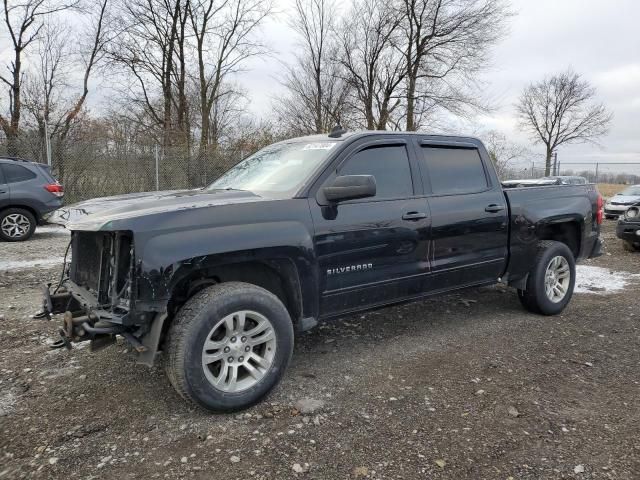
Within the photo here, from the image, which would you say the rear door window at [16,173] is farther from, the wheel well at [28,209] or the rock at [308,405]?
the rock at [308,405]

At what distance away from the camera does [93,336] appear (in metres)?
2.90

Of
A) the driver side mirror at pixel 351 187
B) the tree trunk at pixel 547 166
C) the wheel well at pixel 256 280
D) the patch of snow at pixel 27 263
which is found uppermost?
the tree trunk at pixel 547 166

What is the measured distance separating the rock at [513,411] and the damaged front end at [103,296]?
7.57ft

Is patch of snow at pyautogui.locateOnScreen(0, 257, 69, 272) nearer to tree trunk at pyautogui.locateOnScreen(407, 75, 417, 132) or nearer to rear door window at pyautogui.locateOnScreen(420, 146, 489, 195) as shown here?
rear door window at pyautogui.locateOnScreen(420, 146, 489, 195)

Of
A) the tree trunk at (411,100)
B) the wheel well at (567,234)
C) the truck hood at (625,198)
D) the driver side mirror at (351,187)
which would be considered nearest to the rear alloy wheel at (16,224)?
the driver side mirror at (351,187)

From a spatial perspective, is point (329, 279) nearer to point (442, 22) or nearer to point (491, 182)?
point (491, 182)

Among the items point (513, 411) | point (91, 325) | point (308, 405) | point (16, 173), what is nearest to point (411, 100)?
point (16, 173)

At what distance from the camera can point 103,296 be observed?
3051mm

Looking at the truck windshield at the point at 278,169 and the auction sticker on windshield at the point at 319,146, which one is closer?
the truck windshield at the point at 278,169

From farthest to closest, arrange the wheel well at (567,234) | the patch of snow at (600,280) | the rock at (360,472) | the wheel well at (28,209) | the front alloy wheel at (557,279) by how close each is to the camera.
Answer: the wheel well at (28,209)
the patch of snow at (600,280)
the wheel well at (567,234)
the front alloy wheel at (557,279)
the rock at (360,472)

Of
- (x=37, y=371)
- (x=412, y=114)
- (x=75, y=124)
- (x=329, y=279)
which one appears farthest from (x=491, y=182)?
(x=412, y=114)

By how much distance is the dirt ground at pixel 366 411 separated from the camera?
101 inches

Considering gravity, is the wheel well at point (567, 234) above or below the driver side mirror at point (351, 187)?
below

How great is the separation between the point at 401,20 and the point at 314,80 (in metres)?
6.04
